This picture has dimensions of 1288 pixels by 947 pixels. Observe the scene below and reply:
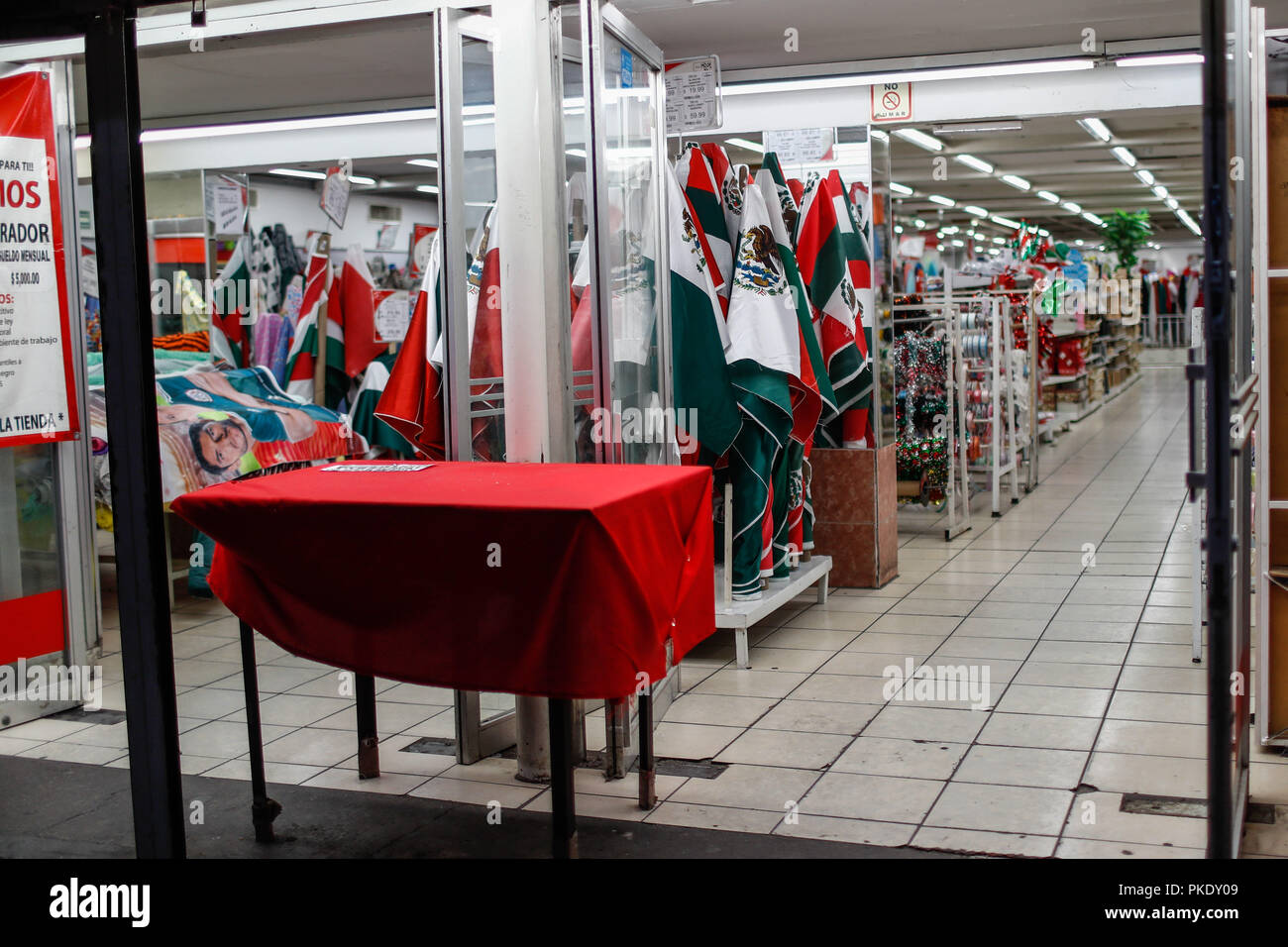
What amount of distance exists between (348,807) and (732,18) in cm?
383

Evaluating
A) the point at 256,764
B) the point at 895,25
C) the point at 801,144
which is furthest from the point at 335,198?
the point at 256,764

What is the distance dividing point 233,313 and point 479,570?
593 centimetres

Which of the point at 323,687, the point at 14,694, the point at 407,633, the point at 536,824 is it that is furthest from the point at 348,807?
the point at 14,694

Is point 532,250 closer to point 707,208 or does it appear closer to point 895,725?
point 707,208

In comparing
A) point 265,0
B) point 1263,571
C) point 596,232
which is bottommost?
point 1263,571

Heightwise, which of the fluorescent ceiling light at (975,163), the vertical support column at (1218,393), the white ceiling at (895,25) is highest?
the fluorescent ceiling light at (975,163)

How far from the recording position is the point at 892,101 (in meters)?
6.61

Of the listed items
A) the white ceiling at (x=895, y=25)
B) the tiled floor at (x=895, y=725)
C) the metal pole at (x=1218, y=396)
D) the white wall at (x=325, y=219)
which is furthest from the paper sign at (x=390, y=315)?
the white wall at (x=325, y=219)

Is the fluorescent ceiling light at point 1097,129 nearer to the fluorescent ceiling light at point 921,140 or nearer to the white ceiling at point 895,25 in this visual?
the fluorescent ceiling light at point 921,140

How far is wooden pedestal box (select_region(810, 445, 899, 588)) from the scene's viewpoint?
639 cm

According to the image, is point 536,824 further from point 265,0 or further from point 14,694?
point 265,0

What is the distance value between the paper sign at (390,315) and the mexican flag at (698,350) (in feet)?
11.6

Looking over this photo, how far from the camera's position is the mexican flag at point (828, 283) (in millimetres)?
5633
